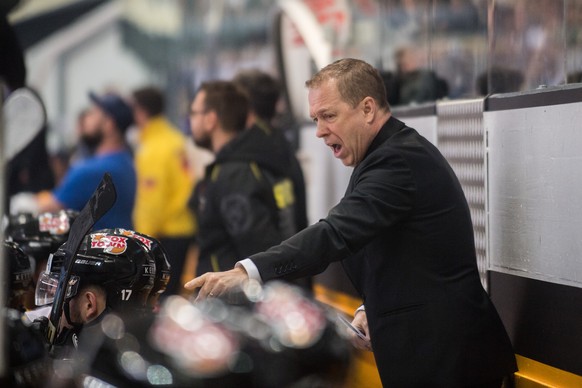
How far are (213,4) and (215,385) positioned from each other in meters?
11.8

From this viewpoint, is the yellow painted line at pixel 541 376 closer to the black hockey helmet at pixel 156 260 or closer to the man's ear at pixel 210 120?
the black hockey helmet at pixel 156 260

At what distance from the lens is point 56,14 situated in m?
17.3

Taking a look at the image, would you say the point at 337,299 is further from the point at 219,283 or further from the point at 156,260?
the point at 219,283

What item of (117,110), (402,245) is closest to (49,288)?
(402,245)

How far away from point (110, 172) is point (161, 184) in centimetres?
203

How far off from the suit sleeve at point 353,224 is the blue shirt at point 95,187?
3.28 m

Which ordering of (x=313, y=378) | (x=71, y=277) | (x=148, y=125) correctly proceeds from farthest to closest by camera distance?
1. (x=148, y=125)
2. (x=71, y=277)
3. (x=313, y=378)

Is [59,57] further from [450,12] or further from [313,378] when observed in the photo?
[313,378]

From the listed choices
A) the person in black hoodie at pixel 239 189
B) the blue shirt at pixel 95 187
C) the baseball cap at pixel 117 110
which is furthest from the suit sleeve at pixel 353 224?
the baseball cap at pixel 117 110

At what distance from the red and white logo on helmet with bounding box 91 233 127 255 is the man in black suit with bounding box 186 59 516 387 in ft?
2.42

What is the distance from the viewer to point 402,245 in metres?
4.22

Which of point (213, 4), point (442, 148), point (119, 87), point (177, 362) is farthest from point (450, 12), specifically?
point (119, 87)

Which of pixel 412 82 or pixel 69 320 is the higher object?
pixel 412 82

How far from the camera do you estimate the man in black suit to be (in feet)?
13.4
